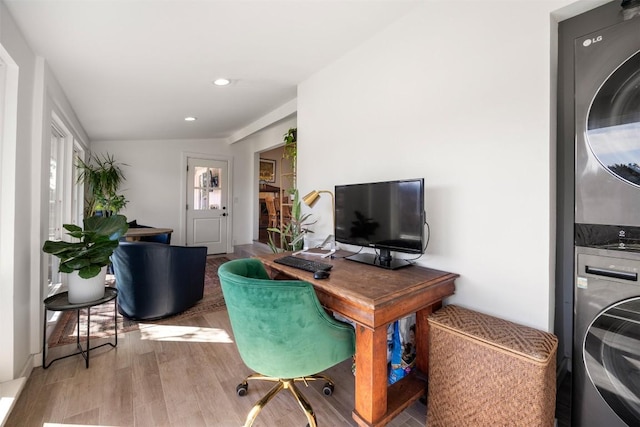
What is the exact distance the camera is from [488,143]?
1.48 m

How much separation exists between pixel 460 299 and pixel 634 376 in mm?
684

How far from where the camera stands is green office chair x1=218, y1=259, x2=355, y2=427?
3.86ft

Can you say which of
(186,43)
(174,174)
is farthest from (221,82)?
(174,174)

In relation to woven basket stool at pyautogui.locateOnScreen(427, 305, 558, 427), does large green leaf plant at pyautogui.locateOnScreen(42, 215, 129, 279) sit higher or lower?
higher

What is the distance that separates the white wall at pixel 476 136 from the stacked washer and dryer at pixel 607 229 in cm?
12

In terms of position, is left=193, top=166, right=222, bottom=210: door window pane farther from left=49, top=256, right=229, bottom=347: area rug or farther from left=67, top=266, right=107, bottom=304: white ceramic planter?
left=67, top=266, right=107, bottom=304: white ceramic planter

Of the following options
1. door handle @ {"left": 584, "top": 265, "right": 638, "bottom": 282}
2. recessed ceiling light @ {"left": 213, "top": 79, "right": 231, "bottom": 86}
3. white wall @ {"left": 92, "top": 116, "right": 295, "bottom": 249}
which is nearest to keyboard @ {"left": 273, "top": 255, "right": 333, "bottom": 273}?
door handle @ {"left": 584, "top": 265, "right": 638, "bottom": 282}

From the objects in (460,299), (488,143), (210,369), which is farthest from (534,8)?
(210,369)

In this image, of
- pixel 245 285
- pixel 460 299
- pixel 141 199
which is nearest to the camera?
pixel 245 285

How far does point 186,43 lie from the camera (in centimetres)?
196

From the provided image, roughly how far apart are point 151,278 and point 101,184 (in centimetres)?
269

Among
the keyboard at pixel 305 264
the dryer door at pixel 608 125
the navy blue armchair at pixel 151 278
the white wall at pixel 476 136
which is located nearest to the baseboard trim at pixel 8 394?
the navy blue armchair at pixel 151 278

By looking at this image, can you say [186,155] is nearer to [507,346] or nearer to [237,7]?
[237,7]

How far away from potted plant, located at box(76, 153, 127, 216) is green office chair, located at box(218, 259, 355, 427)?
389 cm
